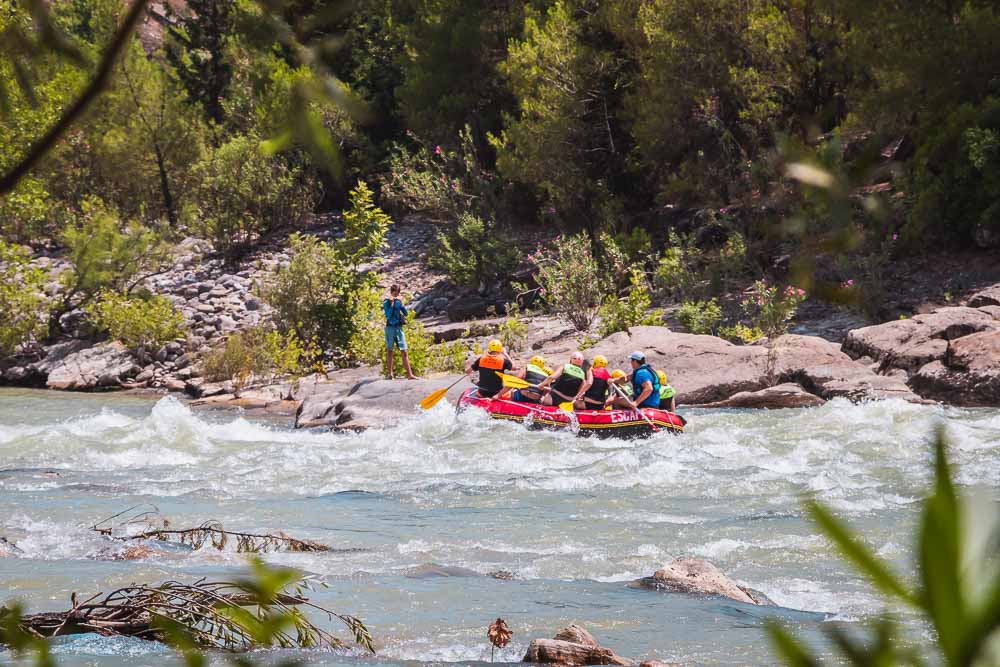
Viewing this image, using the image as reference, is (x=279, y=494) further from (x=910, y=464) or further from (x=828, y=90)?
(x=828, y=90)

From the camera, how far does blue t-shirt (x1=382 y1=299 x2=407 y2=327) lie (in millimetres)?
17047

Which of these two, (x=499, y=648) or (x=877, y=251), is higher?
(x=877, y=251)

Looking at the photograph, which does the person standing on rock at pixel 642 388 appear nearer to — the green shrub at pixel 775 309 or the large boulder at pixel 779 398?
the large boulder at pixel 779 398

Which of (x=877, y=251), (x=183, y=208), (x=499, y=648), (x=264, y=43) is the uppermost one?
(x=183, y=208)

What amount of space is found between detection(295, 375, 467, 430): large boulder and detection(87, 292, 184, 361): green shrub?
769 centimetres

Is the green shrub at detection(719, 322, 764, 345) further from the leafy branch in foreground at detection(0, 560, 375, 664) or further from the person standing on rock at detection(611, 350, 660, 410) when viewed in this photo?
the leafy branch in foreground at detection(0, 560, 375, 664)

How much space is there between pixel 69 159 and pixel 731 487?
86.4 feet

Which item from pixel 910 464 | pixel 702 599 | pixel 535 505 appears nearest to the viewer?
pixel 702 599

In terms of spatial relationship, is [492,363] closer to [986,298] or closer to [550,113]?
[986,298]

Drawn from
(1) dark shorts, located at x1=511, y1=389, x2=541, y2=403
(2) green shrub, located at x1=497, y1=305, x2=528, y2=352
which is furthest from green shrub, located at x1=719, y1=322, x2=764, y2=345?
(1) dark shorts, located at x1=511, y1=389, x2=541, y2=403

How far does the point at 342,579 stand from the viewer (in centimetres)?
656

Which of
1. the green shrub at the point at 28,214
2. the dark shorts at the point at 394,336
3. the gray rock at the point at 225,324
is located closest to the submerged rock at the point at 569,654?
the dark shorts at the point at 394,336

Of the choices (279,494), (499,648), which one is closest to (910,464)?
(279,494)

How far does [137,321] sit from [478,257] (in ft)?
26.7
